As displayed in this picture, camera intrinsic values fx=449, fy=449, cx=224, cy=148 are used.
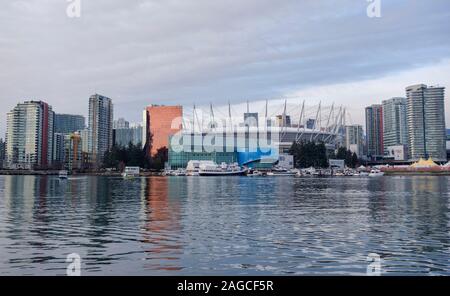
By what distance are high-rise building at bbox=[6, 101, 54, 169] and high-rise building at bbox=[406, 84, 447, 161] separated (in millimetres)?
124790

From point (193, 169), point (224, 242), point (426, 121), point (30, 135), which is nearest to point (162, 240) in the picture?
point (224, 242)

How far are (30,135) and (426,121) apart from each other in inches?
5714

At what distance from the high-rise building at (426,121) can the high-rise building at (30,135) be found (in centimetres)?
12479

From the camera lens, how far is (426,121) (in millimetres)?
157125

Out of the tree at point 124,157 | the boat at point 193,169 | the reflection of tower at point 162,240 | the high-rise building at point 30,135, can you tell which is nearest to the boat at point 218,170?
the boat at point 193,169

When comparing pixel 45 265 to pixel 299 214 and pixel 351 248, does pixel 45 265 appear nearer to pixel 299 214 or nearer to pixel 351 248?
pixel 351 248

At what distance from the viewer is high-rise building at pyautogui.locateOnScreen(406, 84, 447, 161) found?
14057cm

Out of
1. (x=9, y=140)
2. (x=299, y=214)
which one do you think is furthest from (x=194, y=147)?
(x=299, y=214)

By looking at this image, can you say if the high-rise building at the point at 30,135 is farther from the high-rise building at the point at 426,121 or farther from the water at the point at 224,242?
the water at the point at 224,242

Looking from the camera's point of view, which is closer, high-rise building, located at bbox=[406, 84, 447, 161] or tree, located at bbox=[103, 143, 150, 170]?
Result: high-rise building, located at bbox=[406, 84, 447, 161]

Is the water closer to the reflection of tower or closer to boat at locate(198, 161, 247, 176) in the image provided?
the reflection of tower

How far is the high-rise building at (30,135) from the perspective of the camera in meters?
159

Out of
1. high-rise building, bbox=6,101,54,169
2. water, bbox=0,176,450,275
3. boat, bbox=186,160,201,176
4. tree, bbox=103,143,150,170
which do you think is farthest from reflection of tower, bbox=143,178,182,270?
tree, bbox=103,143,150,170
